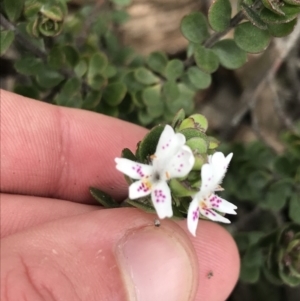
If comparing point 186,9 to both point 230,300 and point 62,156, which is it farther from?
point 230,300

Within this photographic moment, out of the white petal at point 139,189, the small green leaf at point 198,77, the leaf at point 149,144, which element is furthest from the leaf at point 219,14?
the white petal at point 139,189

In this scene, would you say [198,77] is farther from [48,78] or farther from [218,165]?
[218,165]

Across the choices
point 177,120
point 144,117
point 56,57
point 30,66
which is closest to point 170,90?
point 144,117

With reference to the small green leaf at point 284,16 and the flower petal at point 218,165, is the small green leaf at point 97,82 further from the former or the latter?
the flower petal at point 218,165

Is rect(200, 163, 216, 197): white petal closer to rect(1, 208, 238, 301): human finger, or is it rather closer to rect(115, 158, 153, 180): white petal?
rect(115, 158, 153, 180): white petal

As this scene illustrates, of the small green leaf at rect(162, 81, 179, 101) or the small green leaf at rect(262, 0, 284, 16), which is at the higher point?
the small green leaf at rect(262, 0, 284, 16)

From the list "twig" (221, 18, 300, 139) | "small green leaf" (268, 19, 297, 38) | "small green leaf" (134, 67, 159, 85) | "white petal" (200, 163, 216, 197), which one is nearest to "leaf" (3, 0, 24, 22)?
"small green leaf" (134, 67, 159, 85)
